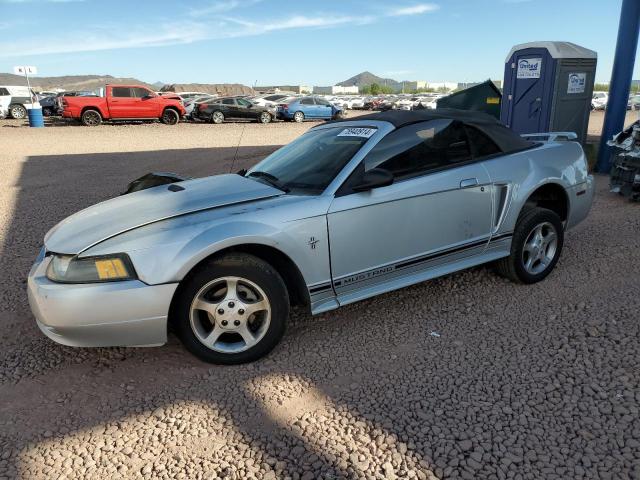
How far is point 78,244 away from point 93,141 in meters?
15.1

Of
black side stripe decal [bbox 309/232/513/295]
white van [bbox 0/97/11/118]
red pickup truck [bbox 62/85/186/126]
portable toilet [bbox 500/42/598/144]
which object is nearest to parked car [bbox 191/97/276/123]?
red pickup truck [bbox 62/85/186/126]

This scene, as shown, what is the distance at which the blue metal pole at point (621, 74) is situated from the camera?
8320 millimetres

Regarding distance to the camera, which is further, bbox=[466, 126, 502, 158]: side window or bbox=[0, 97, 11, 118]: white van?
bbox=[0, 97, 11, 118]: white van

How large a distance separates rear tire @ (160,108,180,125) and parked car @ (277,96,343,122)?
5.41 m

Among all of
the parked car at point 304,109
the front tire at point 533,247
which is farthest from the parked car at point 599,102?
the front tire at point 533,247

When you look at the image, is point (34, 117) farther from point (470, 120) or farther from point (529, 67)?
point (470, 120)

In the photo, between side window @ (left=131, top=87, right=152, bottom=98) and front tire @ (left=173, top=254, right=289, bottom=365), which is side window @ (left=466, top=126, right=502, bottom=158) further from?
side window @ (left=131, top=87, right=152, bottom=98)

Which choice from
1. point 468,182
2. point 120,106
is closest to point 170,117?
point 120,106

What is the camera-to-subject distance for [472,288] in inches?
166

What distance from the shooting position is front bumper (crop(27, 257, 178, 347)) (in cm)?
275

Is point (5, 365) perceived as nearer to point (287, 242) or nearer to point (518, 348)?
point (287, 242)

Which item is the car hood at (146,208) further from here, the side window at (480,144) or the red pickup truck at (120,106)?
the red pickup truck at (120,106)

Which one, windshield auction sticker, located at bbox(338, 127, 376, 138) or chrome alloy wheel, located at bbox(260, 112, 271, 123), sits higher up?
windshield auction sticker, located at bbox(338, 127, 376, 138)

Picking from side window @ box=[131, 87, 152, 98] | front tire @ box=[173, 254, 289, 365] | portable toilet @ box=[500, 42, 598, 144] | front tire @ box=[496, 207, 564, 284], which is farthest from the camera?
side window @ box=[131, 87, 152, 98]
